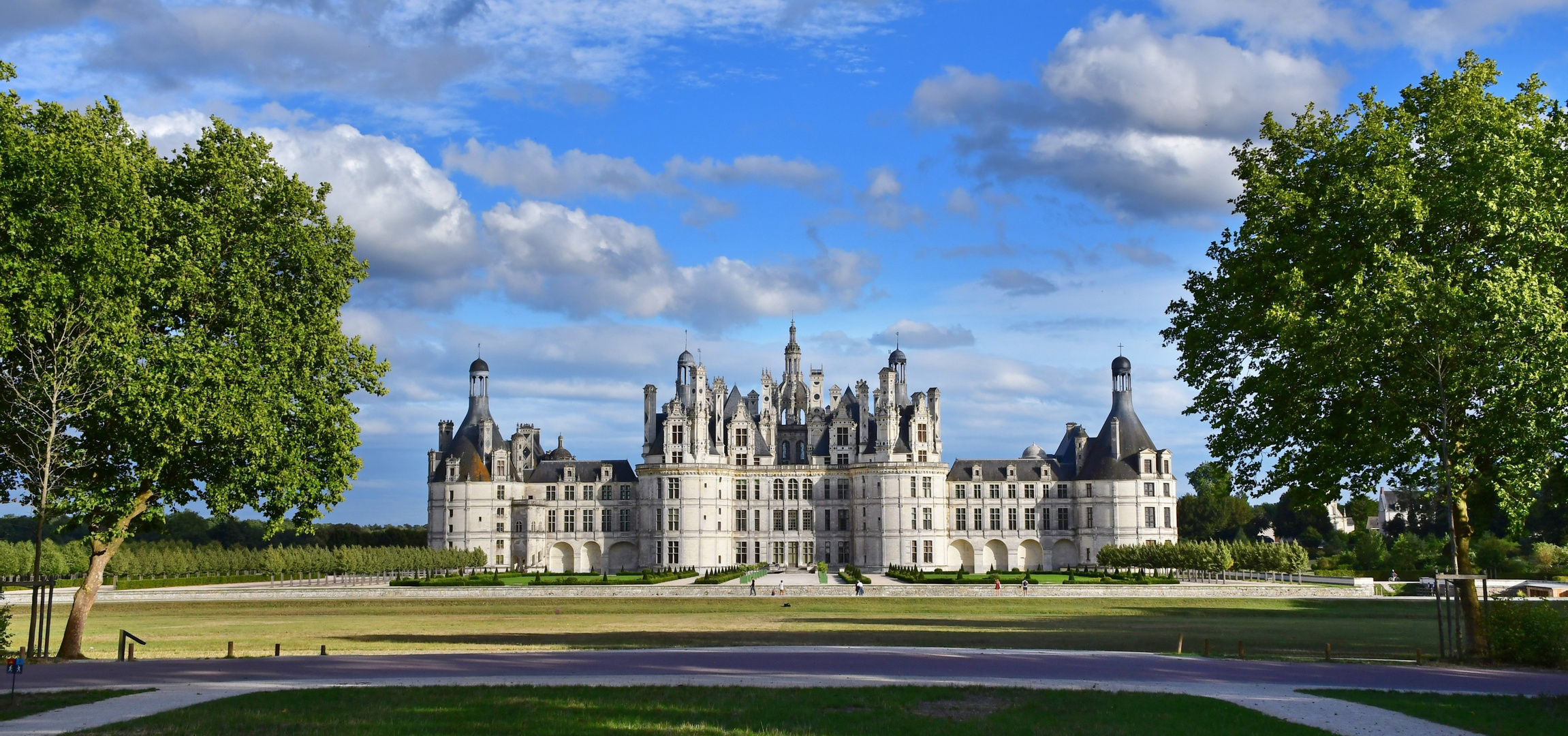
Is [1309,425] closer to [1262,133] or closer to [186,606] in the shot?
[1262,133]

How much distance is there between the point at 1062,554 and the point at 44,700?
82539 mm

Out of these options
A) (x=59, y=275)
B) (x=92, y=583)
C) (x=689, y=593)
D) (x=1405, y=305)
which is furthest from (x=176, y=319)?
(x=689, y=593)

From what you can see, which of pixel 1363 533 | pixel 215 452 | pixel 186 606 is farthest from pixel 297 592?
pixel 1363 533

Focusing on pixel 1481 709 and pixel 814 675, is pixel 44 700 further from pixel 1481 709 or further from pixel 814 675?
pixel 1481 709

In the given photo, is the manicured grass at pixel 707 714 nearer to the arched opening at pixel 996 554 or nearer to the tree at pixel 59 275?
the tree at pixel 59 275

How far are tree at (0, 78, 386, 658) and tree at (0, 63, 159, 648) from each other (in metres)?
0.05

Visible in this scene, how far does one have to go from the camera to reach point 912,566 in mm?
87875

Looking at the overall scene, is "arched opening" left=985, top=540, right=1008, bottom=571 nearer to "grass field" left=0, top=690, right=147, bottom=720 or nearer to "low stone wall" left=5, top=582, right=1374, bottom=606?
"low stone wall" left=5, top=582, right=1374, bottom=606

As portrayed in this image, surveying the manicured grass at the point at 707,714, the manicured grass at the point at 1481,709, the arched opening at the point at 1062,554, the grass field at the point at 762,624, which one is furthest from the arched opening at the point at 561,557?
the manicured grass at the point at 1481,709

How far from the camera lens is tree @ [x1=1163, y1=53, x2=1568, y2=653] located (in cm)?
2391

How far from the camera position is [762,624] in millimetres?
37812

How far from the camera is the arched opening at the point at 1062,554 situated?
93.2 meters

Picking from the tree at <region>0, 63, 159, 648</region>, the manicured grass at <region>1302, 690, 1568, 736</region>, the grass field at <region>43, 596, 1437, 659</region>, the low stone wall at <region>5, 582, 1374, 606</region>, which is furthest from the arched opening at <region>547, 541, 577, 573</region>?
the manicured grass at <region>1302, 690, 1568, 736</region>

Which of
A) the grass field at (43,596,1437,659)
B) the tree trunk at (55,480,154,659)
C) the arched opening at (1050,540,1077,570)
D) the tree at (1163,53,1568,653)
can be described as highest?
the tree at (1163,53,1568,653)
